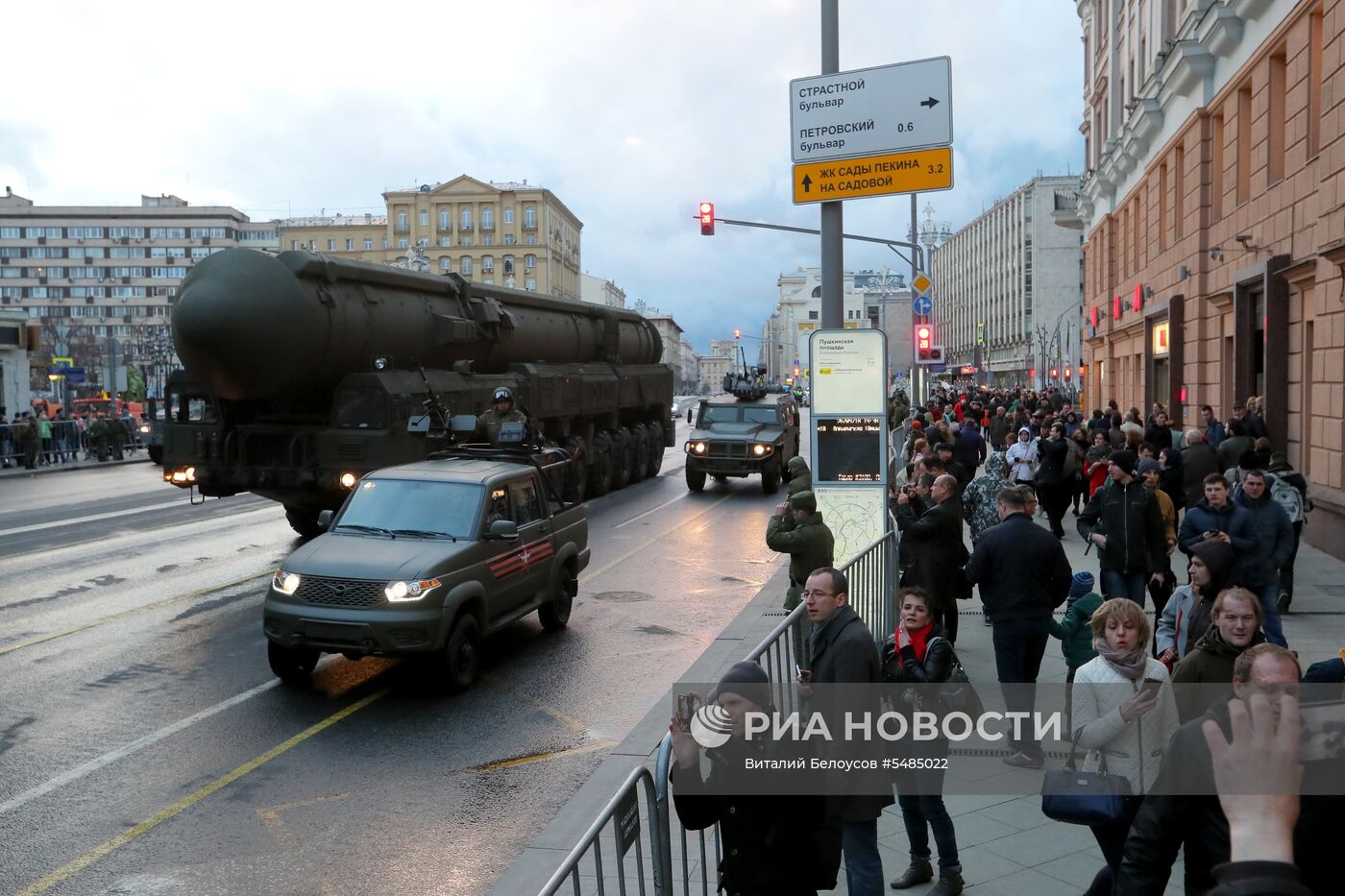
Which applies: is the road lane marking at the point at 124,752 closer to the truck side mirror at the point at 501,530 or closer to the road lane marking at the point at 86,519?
the truck side mirror at the point at 501,530

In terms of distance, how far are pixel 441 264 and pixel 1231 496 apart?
113649 millimetres

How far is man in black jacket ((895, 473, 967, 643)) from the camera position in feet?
28.5

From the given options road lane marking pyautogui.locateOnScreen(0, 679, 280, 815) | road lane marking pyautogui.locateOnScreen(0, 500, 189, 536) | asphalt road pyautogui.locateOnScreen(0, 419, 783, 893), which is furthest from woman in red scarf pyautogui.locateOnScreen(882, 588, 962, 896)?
road lane marking pyautogui.locateOnScreen(0, 500, 189, 536)

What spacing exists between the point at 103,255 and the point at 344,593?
141 meters

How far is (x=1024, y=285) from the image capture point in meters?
104

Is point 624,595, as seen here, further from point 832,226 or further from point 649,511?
point 649,511

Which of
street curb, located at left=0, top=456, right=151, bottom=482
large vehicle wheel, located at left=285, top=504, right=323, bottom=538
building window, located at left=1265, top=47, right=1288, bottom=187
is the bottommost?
street curb, located at left=0, top=456, right=151, bottom=482

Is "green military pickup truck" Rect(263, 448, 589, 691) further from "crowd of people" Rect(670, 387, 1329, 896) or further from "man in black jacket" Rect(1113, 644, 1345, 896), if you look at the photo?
"man in black jacket" Rect(1113, 644, 1345, 896)

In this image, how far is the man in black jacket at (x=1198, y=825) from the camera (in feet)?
9.21

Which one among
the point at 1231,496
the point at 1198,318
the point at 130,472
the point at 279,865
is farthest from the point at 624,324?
the point at 279,865

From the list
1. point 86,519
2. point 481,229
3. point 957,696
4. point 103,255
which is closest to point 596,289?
point 481,229

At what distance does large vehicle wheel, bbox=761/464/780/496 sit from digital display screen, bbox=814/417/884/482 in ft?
48.0

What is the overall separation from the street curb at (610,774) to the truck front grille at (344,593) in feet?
7.36

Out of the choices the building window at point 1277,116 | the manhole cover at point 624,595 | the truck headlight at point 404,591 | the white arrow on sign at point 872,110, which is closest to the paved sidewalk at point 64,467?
the manhole cover at point 624,595
